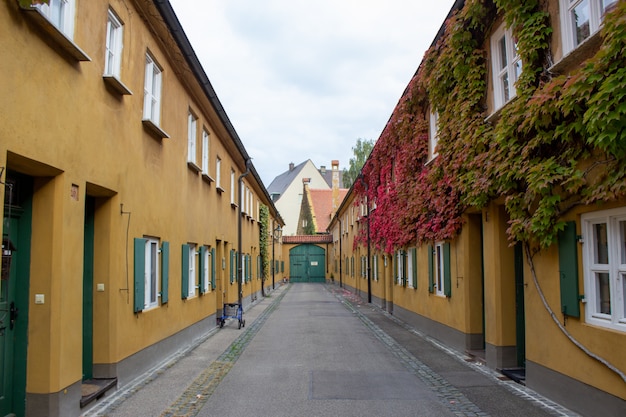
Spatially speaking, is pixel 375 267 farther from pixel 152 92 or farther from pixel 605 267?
pixel 605 267

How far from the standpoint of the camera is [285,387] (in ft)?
25.0

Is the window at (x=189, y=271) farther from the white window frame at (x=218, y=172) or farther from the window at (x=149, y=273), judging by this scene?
the white window frame at (x=218, y=172)

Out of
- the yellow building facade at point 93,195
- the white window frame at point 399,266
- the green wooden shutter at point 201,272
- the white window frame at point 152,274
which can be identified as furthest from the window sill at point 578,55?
the white window frame at point 399,266

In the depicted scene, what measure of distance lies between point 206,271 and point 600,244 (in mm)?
9942

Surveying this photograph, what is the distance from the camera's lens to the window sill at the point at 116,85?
22.3 feet

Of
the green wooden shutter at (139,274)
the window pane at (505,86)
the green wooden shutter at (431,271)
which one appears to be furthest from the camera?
the green wooden shutter at (431,271)

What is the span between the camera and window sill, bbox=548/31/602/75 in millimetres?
5656

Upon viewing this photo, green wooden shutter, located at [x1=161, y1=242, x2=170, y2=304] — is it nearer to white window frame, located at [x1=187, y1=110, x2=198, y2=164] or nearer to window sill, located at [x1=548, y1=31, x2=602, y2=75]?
white window frame, located at [x1=187, y1=110, x2=198, y2=164]

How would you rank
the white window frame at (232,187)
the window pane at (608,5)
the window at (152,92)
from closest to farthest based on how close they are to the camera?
the window pane at (608,5) → the window at (152,92) → the white window frame at (232,187)

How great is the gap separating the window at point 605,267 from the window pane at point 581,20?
6.79ft

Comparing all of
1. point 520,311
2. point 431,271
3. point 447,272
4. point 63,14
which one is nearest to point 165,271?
point 63,14

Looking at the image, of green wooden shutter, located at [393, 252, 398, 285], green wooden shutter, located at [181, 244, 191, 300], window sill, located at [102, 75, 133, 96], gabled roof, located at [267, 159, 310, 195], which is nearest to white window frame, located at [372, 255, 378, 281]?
green wooden shutter, located at [393, 252, 398, 285]

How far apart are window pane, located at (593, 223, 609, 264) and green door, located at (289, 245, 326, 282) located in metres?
45.2

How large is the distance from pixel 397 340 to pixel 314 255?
128 ft
